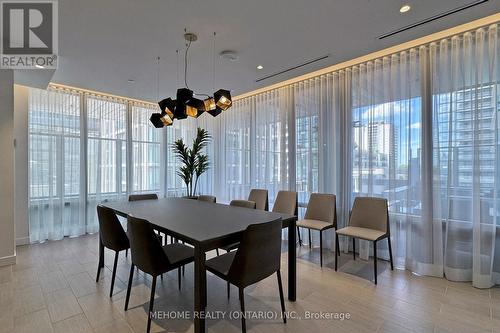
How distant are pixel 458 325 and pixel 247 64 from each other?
3.70 metres

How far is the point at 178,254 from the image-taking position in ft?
7.88

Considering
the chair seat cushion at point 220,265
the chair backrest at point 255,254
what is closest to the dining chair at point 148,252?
the chair seat cushion at point 220,265

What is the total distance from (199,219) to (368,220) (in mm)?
2329

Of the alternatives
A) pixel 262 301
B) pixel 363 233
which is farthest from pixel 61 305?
pixel 363 233

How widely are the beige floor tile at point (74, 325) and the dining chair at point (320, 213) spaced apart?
2.60 meters

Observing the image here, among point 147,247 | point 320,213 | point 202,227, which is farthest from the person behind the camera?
point 320,213

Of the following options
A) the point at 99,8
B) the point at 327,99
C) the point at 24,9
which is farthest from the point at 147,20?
the point at 327,99

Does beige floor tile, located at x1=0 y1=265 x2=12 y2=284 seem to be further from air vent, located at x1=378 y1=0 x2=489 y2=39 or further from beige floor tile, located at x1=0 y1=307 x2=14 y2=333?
air vent, located at x1=378 y1=0 x2=489 y2=39

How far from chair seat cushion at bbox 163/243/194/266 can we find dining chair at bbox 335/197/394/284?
1.93m

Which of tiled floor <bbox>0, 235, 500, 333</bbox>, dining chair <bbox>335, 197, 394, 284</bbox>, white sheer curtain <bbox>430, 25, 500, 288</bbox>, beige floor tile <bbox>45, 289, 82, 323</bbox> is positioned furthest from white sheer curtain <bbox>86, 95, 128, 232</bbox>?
white sheer curtain <bbox>430, 25, 500, 288</bbox>

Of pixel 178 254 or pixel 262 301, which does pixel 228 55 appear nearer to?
pixel 178 254

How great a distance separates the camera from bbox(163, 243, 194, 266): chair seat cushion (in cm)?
226

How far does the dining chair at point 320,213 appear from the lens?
3.50 meters

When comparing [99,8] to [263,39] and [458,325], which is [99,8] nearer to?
[263,39]
